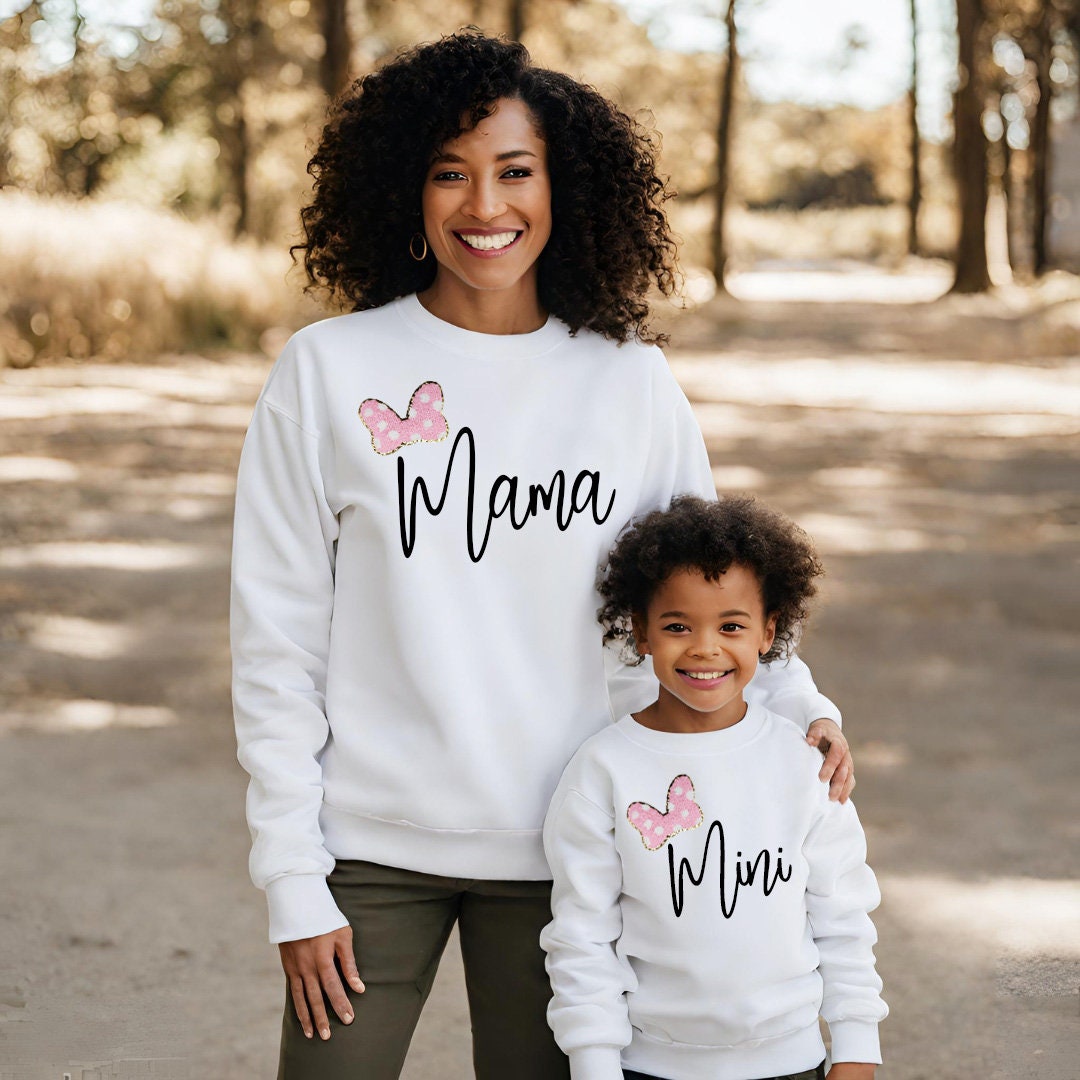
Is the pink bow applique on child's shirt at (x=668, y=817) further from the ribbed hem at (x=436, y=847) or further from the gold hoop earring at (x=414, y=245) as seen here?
the gold hoop earring at (x=414, y=245)

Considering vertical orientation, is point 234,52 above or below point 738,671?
above

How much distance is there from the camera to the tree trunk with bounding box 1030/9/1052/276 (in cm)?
2628

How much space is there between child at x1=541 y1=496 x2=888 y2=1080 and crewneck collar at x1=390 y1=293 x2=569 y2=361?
0.27m

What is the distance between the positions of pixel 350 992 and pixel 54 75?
83.0ft

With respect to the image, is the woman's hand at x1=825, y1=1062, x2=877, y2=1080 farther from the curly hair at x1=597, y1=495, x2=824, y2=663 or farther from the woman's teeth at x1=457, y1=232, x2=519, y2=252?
the woman's teeth at x1=457, y1=232, x2=519, y2=252

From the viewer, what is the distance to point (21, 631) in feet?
18.6

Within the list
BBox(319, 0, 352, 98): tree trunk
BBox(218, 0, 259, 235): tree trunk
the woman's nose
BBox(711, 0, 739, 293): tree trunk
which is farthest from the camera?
BBox(711, 0, 739, 293): tree trunk

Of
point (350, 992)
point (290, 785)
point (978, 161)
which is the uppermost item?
point (978, 161)

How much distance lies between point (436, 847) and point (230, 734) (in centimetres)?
304

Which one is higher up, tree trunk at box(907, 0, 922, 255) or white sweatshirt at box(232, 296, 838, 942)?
tree trunk at box(907, 0, 922, 255)

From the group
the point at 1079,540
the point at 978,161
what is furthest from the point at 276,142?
the point at 1079,540

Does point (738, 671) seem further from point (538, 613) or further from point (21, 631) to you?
point (21, 631)

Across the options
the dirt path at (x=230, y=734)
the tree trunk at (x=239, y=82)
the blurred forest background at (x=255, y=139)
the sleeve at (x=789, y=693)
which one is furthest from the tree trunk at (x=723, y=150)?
the sleeve at (x=789, y=693)

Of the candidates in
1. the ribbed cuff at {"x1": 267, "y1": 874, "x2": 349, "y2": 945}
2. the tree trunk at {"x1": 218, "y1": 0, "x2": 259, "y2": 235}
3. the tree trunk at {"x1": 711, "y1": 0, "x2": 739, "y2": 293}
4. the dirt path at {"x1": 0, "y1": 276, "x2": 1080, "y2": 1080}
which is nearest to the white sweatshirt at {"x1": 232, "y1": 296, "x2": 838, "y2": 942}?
the ribbed cuff at {"x1": 267, "y1": 874, "x2": 349, "y2": 945}
